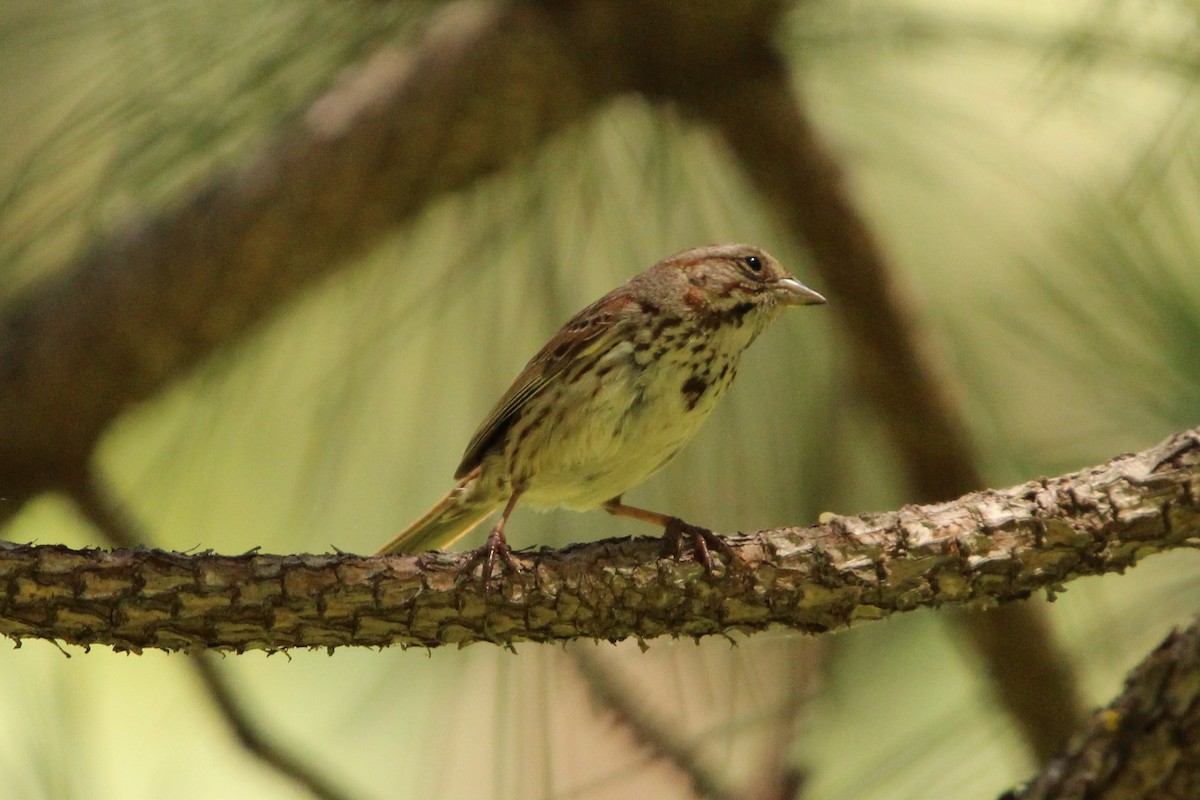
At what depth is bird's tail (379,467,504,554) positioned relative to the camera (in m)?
2.99

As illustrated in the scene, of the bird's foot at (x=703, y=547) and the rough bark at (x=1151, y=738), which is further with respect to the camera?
the bird's foot at (x=703, y=547)

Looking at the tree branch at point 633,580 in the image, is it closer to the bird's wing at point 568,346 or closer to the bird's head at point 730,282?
the bird's wing at point 568,346

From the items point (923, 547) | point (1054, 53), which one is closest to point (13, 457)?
point (923, 547)

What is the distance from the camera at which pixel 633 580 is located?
85.7 inches

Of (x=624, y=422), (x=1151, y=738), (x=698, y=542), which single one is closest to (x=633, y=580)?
(x=698, y=542)

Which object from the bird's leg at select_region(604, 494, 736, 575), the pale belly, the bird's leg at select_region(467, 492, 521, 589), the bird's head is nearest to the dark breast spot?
the pale belly

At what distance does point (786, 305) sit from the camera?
300 cm

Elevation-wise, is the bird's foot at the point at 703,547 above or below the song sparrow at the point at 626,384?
below

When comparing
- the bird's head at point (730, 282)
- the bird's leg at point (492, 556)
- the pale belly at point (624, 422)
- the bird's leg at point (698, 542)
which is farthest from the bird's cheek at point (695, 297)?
the bird's leg at point (492, 556)

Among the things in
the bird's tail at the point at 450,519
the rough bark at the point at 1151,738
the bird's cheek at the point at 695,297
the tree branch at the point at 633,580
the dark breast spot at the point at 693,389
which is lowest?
the rough bark at the point at 1151,738

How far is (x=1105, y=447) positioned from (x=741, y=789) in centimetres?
114

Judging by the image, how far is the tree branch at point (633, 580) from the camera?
1.87 metres

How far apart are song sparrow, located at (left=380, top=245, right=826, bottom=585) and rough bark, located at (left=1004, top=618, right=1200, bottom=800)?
4.24 ft

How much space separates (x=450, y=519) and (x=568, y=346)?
0.53 meters
